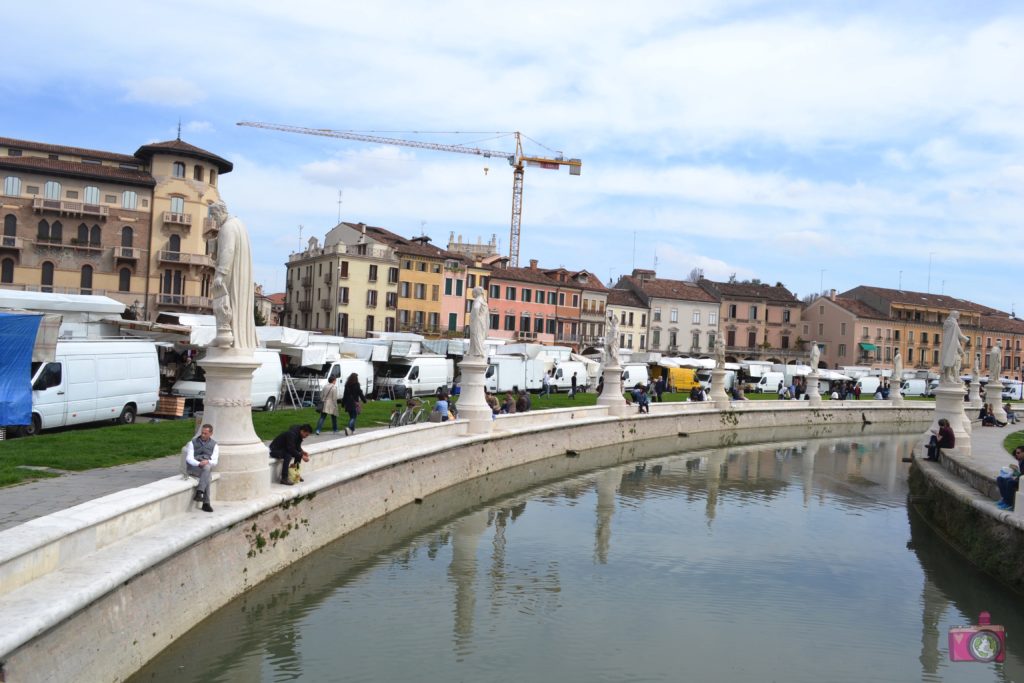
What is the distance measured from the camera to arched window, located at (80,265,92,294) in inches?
2032

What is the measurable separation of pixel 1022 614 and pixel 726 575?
4.31 m

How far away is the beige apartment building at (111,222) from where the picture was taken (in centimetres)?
5034

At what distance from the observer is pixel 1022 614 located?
42.7 feet

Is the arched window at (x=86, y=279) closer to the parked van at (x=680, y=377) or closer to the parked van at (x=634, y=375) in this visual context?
the parked van at (x=634, y=375)

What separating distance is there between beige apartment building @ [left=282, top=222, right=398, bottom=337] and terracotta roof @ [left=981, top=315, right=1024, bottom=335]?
6934 cm

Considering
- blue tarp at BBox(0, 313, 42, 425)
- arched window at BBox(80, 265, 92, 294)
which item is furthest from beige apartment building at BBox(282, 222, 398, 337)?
blue tarp at BBox(0, 313, 42, 425)

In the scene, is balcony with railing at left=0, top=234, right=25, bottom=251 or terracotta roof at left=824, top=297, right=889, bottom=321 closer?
balcony with railing at left=0, top=234, right=25, bottom=251

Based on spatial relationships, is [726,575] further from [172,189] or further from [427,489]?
[172,189]

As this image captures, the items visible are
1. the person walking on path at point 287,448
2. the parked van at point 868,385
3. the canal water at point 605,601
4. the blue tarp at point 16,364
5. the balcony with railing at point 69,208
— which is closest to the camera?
the canal water at point 605,601

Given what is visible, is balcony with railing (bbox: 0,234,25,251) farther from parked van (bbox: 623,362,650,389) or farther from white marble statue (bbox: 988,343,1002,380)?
white marble statue (bbox: 988,343,1002,380)

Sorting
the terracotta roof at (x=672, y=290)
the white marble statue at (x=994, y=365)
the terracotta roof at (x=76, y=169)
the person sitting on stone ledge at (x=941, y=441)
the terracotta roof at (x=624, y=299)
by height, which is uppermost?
the terracotta roof at (x=76, y=169)

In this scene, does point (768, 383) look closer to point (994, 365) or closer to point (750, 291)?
point (994, 365)

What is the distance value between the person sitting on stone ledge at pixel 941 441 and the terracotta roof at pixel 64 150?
4854cm

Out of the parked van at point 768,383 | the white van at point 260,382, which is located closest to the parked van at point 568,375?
the white van at point 260,382
